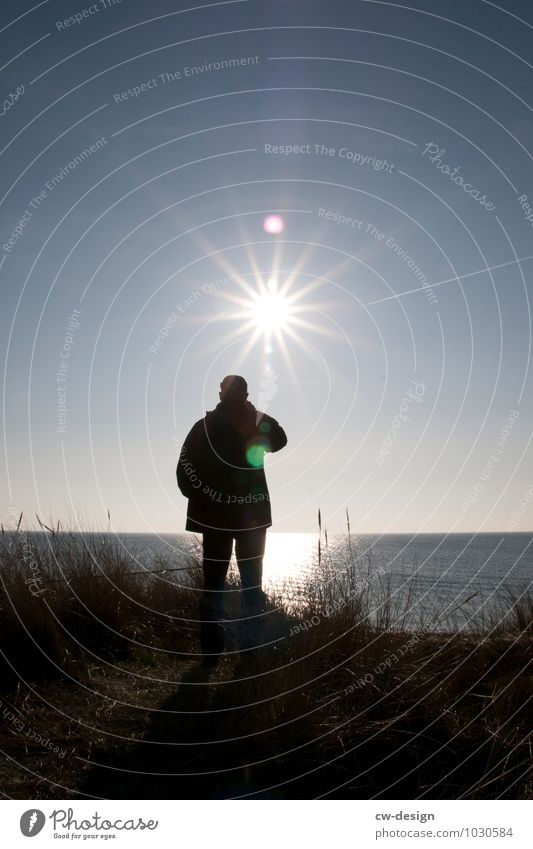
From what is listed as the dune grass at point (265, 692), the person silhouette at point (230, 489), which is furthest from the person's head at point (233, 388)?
the dune grass at point (265, 692)

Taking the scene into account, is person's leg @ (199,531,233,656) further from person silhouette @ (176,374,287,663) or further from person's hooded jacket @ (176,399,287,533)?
person's hooded jacket @ (176,399,287,533)

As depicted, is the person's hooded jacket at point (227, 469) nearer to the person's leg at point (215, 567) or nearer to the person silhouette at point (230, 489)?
the person silhouette at point (230, 489)

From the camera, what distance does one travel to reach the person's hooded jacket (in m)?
6.37

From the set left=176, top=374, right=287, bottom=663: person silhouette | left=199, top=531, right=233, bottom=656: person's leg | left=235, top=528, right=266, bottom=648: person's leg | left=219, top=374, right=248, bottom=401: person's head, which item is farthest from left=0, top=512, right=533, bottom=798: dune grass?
left=219, top=374, right=248, bottom=401: person's head

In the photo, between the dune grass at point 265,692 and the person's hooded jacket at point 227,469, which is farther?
the person's hooded jacket at point 227,469

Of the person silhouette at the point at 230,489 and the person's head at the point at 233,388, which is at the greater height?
the person's head at the point at 233,388

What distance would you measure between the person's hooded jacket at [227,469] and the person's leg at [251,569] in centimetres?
12

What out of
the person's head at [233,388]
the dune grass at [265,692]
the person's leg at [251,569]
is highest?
the person's head at [233,388]

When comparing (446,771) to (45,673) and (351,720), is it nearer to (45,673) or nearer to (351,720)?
(351,720)

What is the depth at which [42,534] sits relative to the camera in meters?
8.20

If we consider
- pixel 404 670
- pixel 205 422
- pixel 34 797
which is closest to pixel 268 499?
pixel 205 422

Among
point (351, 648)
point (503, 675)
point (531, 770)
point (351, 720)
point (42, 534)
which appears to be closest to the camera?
point (531, 770)

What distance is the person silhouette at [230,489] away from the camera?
20.9 ft

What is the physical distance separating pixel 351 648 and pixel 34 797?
3.23m
